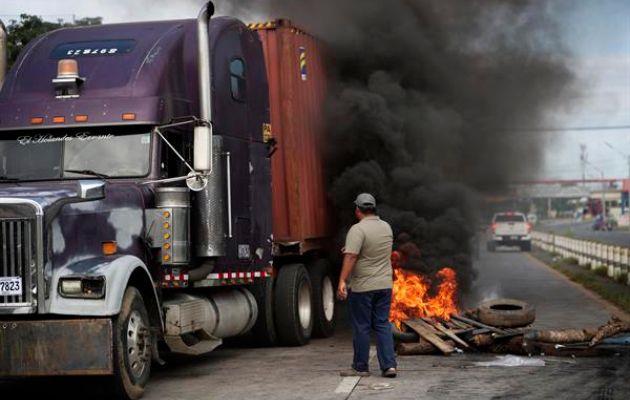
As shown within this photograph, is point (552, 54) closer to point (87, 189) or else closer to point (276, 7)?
point (276, 7)

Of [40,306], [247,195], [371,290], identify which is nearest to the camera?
[40,306]

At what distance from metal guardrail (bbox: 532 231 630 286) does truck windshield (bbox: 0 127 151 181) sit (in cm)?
1531

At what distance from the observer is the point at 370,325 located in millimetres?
10414

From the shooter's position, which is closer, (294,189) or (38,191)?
(38,191)

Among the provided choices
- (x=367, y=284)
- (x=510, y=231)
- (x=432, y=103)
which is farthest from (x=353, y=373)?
(x=510, y=231)

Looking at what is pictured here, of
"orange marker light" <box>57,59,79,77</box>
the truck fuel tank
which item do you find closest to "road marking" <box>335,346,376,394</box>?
the truck fuel tank

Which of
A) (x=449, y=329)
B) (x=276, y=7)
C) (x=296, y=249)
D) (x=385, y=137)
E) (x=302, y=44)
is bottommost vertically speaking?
(x=449, y=329)

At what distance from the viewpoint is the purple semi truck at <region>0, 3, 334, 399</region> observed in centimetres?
849

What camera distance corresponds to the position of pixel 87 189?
889 centimetres

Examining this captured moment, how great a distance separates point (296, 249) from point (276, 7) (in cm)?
507

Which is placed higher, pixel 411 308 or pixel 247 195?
pixel 247 195

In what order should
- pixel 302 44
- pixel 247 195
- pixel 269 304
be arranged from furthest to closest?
1. pixel 302 44
2. pixel 269 304
3. pixel 247 195

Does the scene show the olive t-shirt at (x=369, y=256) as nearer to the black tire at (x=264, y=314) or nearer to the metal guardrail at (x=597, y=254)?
the black tire at (x=264, y=314)

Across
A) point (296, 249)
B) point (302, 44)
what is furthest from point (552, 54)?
point (296, 249)
